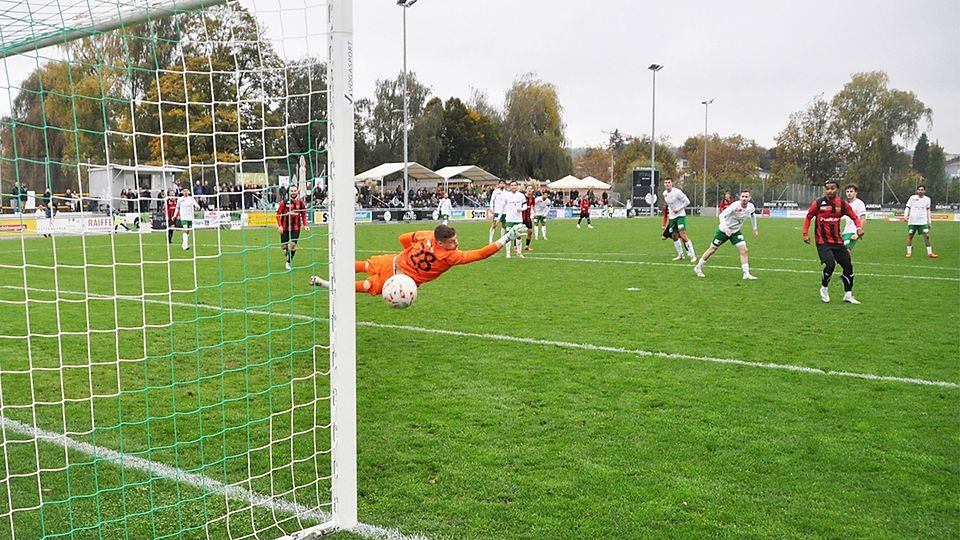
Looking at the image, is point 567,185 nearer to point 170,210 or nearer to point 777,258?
point 777,258

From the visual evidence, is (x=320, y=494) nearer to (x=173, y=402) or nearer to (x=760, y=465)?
(x=173, y=402)

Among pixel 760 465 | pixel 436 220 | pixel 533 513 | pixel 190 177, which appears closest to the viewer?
pixel 533 513

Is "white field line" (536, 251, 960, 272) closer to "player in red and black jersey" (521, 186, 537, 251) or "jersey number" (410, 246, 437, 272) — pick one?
"player in red and black jersey" (521, 186, 537, 251)

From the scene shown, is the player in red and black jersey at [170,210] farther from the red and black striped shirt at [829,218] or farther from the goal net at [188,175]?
the red and black striped shirt at [829,218]

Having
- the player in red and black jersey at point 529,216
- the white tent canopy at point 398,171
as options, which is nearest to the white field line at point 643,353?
the player in red and black jersey at point 529,216

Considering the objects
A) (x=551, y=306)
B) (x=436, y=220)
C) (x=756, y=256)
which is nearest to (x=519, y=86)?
(x=436, y=220)

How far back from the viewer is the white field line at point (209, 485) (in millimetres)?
3988

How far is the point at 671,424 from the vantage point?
5691mm

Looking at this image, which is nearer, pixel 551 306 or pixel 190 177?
pixel 190 177

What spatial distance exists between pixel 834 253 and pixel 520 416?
309 inches

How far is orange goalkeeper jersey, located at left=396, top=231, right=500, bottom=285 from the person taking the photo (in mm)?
8273

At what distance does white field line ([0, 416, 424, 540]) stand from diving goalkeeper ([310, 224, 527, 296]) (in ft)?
12.9

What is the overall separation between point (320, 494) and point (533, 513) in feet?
4.30

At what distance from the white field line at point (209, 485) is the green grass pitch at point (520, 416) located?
0.19ft
